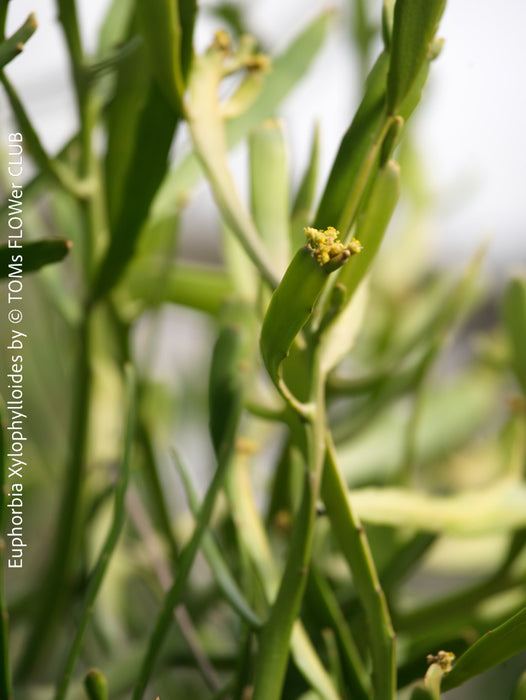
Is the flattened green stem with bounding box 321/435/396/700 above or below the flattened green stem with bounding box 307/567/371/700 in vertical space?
above

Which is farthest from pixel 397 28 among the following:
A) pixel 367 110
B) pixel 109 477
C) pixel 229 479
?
pixel 109 477

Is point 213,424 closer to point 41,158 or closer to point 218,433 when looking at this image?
point 218,433

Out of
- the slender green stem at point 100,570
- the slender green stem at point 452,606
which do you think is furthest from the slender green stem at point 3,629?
the slender green stem at point 452,606

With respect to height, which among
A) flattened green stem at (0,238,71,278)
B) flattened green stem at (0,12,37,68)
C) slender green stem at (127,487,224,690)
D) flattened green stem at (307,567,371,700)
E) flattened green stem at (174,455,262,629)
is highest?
flattened green stem at (0,12,37,68)

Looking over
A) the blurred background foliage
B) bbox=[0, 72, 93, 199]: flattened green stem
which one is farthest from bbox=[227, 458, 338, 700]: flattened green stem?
bbox=[0, 72, 93, 199]: flattened green stem

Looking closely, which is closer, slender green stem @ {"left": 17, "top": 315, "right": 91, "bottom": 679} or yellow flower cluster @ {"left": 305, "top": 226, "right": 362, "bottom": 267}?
yellow flower cluster @ {"left": 305, "top": 226, "right": 362, "bottom": 267}

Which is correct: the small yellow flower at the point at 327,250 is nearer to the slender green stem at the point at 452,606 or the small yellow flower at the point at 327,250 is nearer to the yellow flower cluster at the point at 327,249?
the yellow flower cluster at the point at 327,249

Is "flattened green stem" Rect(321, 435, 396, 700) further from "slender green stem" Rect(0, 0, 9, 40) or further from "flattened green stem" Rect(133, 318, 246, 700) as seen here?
"slender green stem" Rect(0, 0, 9, 40)
